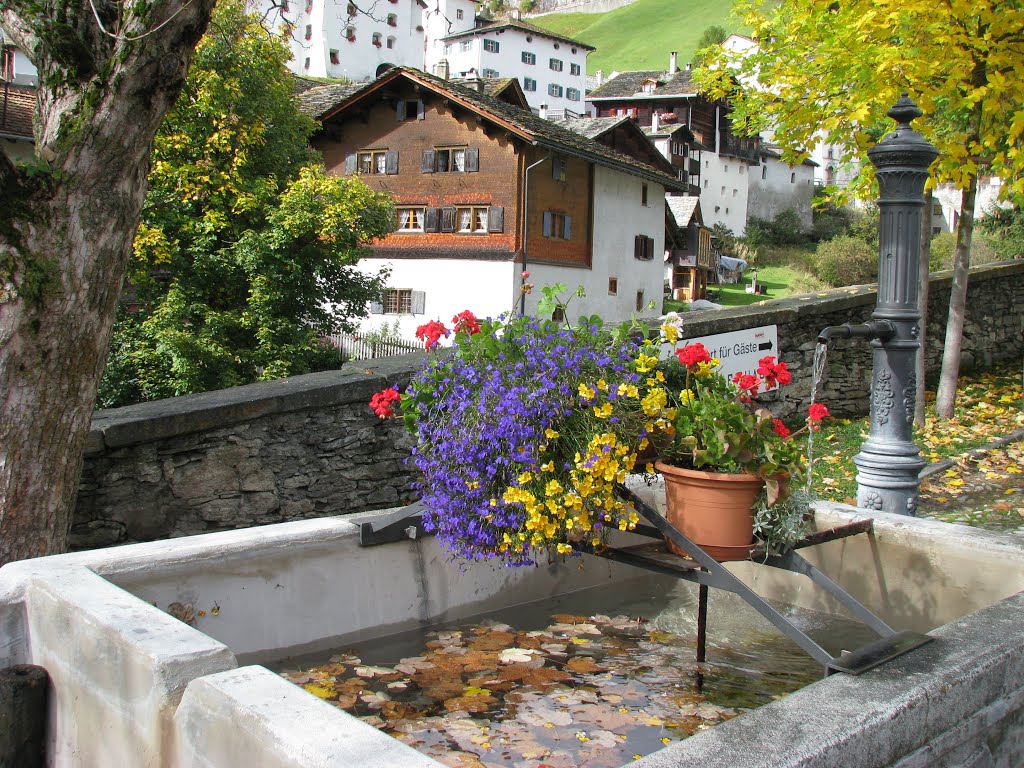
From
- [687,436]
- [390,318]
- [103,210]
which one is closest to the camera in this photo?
[687,436]

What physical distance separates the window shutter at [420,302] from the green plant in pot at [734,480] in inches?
1020

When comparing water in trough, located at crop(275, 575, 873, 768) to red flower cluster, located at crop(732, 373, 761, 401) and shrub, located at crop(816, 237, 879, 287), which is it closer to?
red flower cluster, located at crop(732, 373, 761, 401)

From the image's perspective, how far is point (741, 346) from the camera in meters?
8.96

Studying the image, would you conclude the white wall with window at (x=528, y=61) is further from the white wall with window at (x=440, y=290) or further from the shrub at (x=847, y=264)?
the white wall with window at (x=440, y=290)

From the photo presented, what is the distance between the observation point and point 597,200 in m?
29.8

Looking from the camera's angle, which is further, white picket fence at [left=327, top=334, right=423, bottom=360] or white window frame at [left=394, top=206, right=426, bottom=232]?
white window frame at [left=394, top=206, right=426, bottom=232]

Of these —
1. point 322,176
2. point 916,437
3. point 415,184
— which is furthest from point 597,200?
point 916,437

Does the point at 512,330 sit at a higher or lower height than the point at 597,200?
lower

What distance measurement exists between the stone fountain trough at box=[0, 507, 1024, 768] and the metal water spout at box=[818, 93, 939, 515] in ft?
1.79

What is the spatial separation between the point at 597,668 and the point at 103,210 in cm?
282

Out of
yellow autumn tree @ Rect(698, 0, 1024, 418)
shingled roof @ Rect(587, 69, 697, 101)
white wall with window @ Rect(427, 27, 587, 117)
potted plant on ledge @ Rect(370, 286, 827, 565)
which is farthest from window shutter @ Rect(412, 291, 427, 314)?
white wall with window @ Rect(427, 27, 587, 117)

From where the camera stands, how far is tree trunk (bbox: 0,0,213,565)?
391cm

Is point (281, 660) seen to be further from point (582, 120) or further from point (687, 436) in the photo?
point (582, 120)

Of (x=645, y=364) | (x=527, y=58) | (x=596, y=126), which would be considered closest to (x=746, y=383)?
(x=645, y=364)
